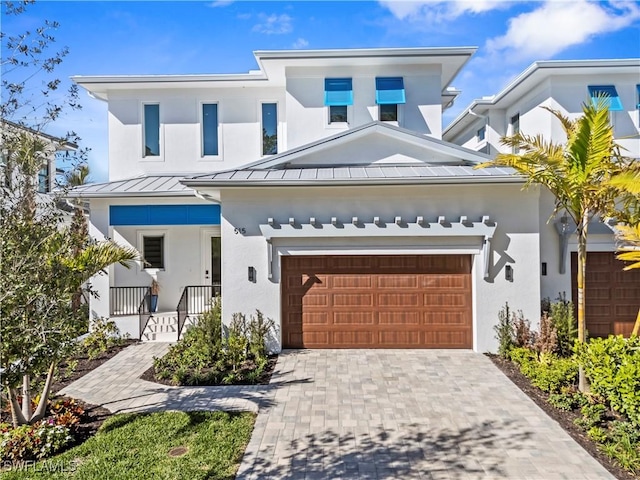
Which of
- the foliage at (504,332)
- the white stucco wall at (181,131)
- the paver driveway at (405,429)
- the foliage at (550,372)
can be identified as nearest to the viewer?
the paver driveway at (405,429)

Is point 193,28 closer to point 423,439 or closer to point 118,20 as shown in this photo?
point 118,20

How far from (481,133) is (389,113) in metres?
6.67

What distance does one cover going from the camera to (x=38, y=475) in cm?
519

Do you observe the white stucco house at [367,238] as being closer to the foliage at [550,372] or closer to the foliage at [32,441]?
the foliage at [550,372]

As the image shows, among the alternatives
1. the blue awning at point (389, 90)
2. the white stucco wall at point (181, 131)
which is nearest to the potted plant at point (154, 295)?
the white stucco wall at point (181, 131)

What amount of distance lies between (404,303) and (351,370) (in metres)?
2.57

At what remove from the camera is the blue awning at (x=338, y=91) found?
13914mm

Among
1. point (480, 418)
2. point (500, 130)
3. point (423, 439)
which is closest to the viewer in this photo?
point (423, 439)

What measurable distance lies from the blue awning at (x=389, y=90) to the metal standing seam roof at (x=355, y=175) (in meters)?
4.05

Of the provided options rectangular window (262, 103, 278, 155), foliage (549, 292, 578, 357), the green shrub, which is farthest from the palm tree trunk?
rectangular window (262, 103, 278, 155)

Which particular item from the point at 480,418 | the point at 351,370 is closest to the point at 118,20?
the point at 351,370

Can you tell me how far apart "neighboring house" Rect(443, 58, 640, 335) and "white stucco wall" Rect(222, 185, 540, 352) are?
3.88ft

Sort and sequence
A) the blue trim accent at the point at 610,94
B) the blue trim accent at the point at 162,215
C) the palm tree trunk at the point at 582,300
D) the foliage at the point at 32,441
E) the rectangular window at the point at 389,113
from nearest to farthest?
the foliage at the point at 32,441
the palm tree trunk at the point at 582,300
the blue trim accent at the point at 162,215
the blue trim accent at the point at 610,94
the rectangular window at the point at 389,113

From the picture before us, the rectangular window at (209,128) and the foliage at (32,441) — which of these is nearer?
the foliage at (32,441)
